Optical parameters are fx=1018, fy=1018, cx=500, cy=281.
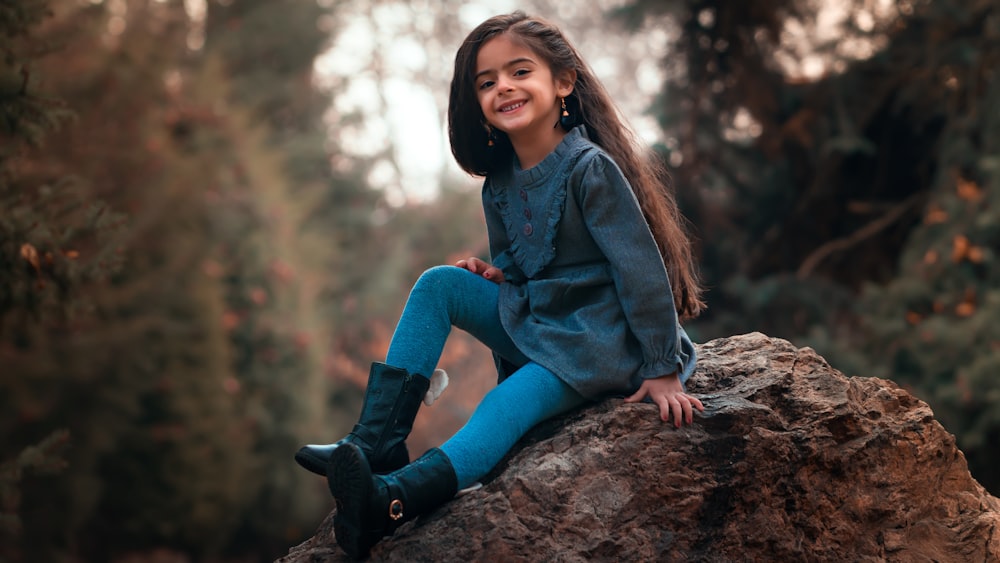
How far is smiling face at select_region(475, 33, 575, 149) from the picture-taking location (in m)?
2.96

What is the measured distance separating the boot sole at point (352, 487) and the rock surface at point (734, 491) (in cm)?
13

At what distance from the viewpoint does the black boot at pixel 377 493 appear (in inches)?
96.5

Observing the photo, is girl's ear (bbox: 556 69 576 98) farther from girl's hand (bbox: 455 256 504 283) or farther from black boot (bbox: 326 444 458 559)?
black boot (bbox: 326 444 458 559)

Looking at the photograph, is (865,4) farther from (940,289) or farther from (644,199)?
(644,199)

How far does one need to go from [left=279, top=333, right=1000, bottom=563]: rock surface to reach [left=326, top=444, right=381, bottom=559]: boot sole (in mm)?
127

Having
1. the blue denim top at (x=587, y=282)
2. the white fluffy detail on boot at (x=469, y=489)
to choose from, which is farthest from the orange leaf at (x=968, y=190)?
the white fluffy detail on boot at (x=469, y=489)

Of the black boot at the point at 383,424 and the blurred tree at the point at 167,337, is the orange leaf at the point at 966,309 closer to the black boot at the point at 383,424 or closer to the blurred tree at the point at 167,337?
the black boot at the point at 383,424

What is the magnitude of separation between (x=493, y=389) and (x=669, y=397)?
484mm

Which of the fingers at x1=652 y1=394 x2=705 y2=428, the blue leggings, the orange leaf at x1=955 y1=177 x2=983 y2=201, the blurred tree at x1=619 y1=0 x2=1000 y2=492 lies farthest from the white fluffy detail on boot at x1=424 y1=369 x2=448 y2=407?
the orange leaf at x1=955 y1=177 x2=983 y2=201

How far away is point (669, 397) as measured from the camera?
2793 millimetres

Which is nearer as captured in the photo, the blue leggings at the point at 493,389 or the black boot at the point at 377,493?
the black boot at the point at 377,493

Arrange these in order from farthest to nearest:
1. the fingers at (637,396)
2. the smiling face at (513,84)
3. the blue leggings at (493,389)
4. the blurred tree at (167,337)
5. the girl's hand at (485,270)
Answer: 1. the blurred tree at (167,337)
2. the girl's hand at (485,270)
3. the smiling face at (513,84)
4. the fingers at (637,396)
5. the blue leggings at (493,389)

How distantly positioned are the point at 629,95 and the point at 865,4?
985 cm

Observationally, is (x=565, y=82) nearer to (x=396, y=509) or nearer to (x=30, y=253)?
(x=396, y=509)
